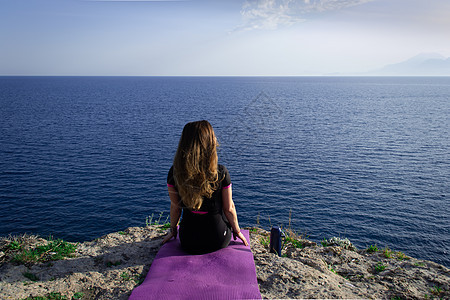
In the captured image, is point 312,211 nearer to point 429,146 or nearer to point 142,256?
point 142,256

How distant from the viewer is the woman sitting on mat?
5672 mm

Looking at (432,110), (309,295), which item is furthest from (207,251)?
(432,110)

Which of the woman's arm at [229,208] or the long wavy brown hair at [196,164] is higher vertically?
the long wavy brown hair at [196,164]

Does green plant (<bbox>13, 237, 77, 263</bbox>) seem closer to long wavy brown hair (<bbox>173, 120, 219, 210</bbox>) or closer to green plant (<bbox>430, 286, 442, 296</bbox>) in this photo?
long wavy brown hair (<bbox>173, 120, 219, 210</bbox>)

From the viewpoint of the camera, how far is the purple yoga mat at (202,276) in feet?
17.0

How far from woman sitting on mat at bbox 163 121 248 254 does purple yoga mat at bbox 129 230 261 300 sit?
0.27 metres

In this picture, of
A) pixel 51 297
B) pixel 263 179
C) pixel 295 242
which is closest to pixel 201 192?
pixel 51 297

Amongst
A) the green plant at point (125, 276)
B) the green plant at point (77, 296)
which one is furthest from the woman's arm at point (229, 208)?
the green plant at point (77, 296)

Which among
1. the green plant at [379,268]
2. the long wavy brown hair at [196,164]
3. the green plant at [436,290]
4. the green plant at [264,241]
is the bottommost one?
the green plant at [264,241]

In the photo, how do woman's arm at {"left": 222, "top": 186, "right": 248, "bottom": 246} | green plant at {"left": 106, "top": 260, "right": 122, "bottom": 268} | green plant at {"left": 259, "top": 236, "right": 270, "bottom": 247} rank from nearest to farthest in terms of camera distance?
woman's arm at {"left": 222, "top": 186, "right": 248, "bottom": 246} → green plant at {"left": 106, "top": 260, "right": 122, "bottom": 268} → green plant at {"left": 259, "top": 236, "right": 270, "bottom": 247}

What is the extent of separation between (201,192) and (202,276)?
1.53 meters

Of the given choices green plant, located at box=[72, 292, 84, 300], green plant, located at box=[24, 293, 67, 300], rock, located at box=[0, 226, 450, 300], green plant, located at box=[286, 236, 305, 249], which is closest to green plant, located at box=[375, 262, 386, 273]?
rock, located at box=[0, 226, 450, 300]

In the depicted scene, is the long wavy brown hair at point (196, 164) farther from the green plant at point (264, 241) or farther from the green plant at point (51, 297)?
the green plant at point (264, 241)

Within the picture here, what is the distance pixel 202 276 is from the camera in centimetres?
567
